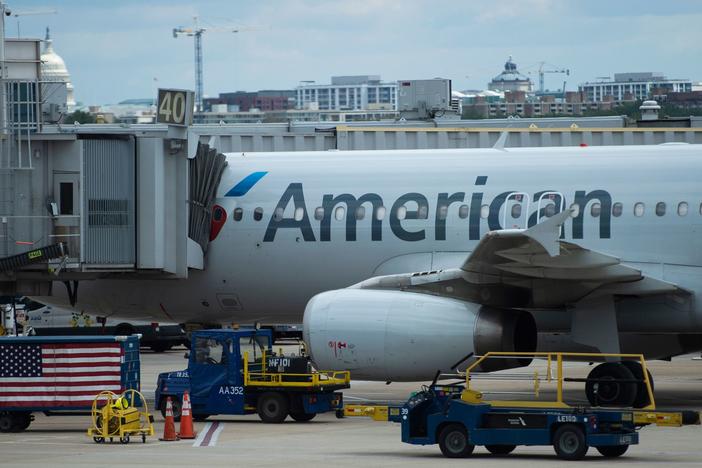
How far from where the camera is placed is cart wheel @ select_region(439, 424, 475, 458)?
19391 mm

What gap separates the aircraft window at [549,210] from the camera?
82.6ft

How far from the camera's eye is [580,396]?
1118 inches

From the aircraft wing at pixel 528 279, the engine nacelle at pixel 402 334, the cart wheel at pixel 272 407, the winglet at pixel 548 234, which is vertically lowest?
the cart wheel at pixel 272 407

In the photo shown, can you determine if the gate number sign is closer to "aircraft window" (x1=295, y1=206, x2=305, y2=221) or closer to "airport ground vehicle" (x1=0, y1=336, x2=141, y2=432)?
"aircraft window" (x1=295, y1=206, x2=305, y2=221)

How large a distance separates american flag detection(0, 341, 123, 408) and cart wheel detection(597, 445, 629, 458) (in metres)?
8.96

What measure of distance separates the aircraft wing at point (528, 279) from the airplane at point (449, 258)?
31 mm

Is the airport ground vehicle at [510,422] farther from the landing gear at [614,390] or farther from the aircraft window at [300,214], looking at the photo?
the aircraft window at [300,214]

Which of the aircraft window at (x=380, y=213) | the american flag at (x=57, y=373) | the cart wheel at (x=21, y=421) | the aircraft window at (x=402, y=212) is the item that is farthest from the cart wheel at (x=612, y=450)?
the cart wheel at (x=21, y=421)

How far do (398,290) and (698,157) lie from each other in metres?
5.91

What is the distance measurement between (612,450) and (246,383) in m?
7.67

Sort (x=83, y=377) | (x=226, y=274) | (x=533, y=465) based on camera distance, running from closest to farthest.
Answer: (x=533, y=465) < (x=83, y=377) < (x=226, y=274)

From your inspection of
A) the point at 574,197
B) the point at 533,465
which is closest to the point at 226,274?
the point at 574,197

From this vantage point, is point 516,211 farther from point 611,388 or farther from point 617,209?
point 611,388

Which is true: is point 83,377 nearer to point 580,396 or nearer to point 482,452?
point 482,452
